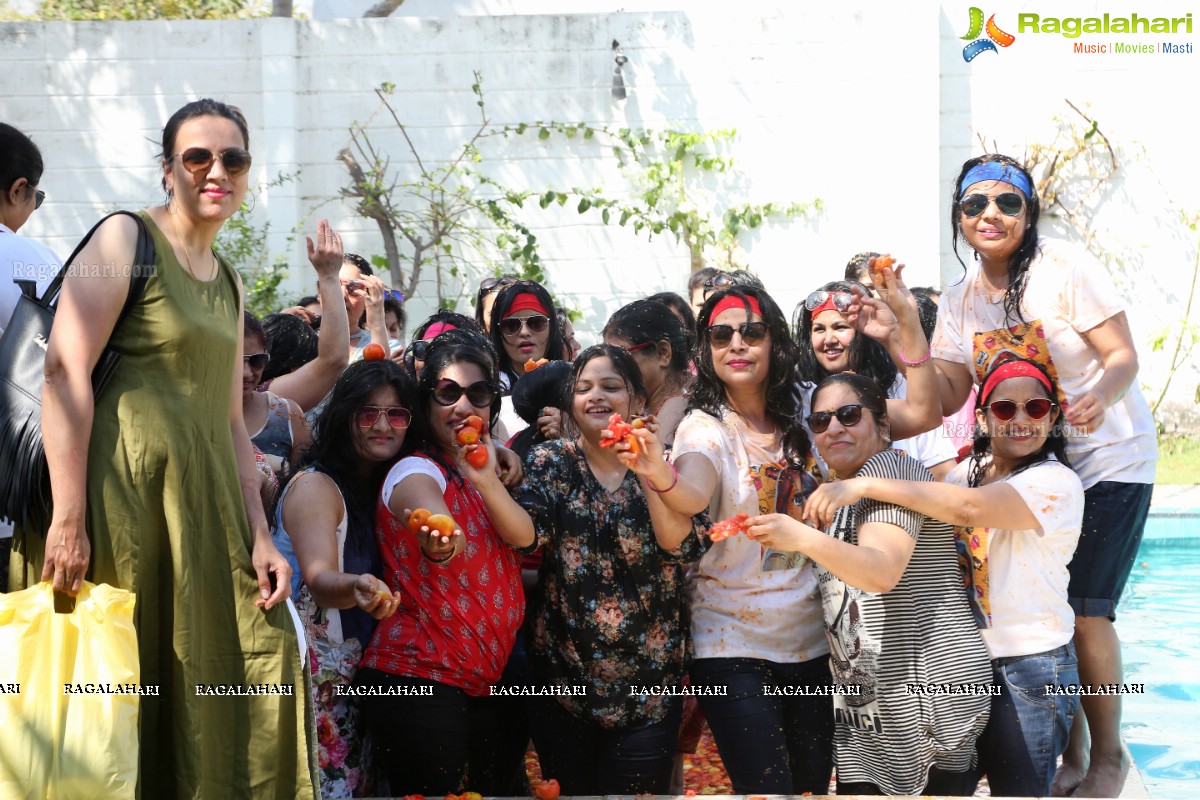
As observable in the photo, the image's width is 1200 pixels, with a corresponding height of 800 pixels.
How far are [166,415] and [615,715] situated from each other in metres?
1.46

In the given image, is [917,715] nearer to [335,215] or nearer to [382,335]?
[382,335]

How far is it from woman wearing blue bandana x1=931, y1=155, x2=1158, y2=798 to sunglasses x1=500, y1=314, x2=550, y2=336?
1.60 meters

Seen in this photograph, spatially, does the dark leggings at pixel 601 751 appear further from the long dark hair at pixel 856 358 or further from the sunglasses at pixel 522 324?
the sunglasses at pixel 522 324

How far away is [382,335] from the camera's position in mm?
4941

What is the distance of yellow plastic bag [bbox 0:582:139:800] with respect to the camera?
2.54 m

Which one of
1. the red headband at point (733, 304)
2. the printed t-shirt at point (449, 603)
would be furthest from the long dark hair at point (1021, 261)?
the printed t-shirt at point (449, 603)

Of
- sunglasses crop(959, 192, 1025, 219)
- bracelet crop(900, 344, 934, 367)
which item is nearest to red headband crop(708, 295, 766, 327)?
bracelet crop(900, 344, 934, 367)

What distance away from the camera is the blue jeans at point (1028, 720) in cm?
339

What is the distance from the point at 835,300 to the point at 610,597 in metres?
1.62

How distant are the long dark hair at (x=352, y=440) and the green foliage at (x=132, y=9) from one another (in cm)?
997

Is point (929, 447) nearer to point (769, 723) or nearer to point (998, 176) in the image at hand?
point (998, 176)

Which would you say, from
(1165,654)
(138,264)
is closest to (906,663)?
(138,264)

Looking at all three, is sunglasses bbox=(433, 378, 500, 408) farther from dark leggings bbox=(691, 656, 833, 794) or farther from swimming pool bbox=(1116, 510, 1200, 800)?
swimming pool bbox=(1116, 510, 1200, 800)

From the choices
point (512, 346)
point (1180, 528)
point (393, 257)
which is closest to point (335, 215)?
point (393, 257)
